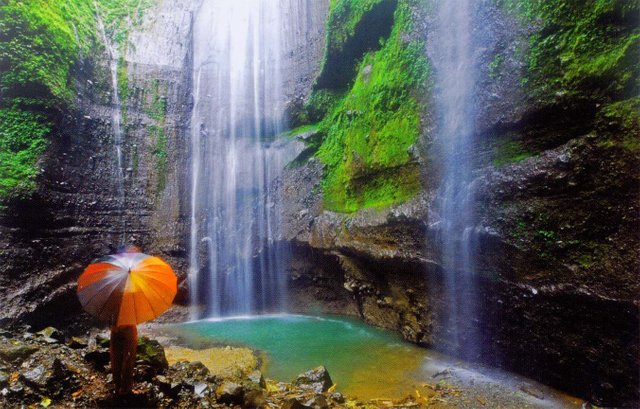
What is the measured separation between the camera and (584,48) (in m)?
4.16

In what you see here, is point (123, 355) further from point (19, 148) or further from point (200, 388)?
point (19, 148)

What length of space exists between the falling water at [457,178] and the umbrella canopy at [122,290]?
15.2ft

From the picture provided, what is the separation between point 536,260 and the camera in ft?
14.7

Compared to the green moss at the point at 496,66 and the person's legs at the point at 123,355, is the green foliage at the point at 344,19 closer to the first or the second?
the green moss at the point at 496,66

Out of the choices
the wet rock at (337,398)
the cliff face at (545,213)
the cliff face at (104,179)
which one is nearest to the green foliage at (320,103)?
the cliff face at (545,213)

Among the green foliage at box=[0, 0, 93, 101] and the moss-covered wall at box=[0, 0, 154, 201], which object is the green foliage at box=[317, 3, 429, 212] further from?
the green foliage at box=[0, 0, 93, 101]

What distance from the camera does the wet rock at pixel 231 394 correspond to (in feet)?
11.5

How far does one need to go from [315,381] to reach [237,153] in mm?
9285

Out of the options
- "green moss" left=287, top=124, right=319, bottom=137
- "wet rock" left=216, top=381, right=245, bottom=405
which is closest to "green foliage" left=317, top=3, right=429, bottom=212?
"green moss" left=287, top=124, right=319, bottom=137

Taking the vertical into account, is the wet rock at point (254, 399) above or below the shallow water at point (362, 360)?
above

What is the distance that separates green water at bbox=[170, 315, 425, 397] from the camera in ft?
16.7

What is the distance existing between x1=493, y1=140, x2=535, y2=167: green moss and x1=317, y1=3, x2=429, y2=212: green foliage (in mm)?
1683

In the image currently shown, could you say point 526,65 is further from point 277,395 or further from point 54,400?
point 54,400

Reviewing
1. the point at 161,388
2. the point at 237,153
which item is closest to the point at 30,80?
the point at 237,153
